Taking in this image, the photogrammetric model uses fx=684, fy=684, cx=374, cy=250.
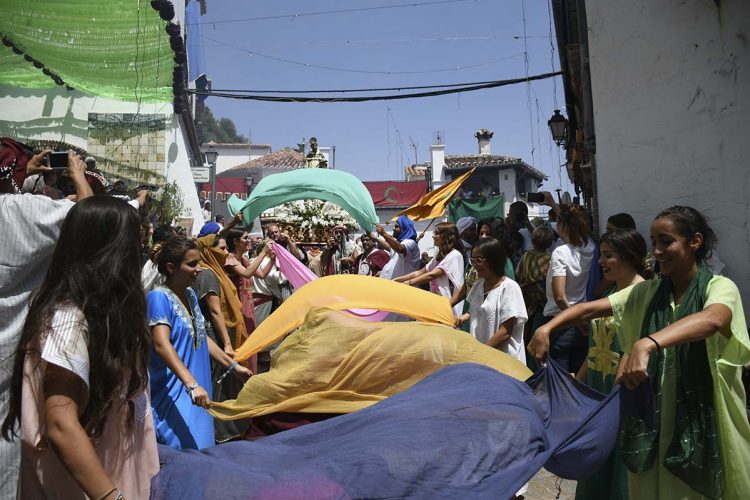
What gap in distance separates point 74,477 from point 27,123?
1470 centimetres

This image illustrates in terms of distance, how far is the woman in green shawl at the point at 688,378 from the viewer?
9.26ft

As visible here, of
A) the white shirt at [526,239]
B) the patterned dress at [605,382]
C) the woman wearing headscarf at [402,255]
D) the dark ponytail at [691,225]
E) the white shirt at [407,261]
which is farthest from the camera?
the white shirt at [407,261]

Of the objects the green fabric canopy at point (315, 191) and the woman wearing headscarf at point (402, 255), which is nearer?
the woman wearing headscarf at point (402, 255)

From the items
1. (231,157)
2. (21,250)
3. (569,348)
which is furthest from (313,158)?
(231,157)

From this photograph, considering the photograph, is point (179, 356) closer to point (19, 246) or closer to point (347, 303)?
point (19, 246)

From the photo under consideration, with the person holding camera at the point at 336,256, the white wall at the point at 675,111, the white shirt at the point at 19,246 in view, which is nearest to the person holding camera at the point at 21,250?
the white shirt at the point at 19,246

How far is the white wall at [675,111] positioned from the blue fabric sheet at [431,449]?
410 centimetres

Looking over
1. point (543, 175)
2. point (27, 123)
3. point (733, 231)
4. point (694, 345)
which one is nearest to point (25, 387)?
point (694, 345)

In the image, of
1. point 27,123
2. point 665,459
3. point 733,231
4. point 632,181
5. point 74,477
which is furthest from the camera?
point 27,123

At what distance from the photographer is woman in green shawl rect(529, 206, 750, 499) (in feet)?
9.26

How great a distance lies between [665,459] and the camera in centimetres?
292

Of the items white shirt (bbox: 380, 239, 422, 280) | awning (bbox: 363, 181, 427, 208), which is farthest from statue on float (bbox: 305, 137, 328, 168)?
awning (bbox: 363, 181, 427, 208)

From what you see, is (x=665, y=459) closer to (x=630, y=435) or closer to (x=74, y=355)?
(x=630, y=435)

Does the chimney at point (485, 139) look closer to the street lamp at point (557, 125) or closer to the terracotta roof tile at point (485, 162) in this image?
the terracotta roof tile at point (485, 162)
